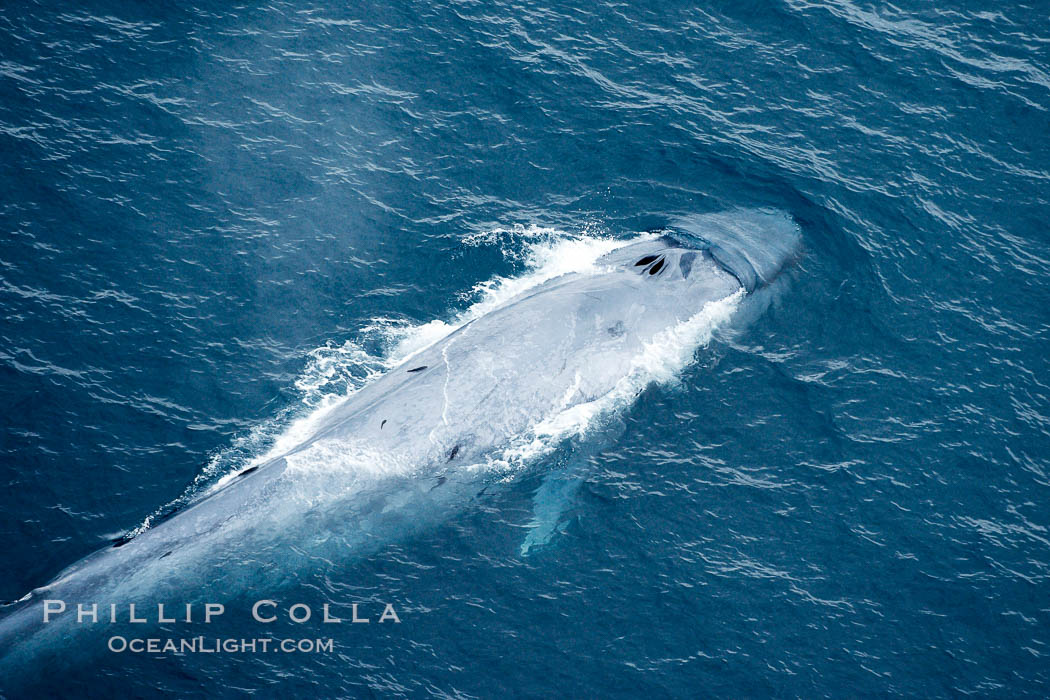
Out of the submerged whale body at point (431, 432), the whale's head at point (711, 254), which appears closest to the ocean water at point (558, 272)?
the submerged whale body at point (431, 432)

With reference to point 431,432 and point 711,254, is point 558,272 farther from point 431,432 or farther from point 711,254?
point 431,432

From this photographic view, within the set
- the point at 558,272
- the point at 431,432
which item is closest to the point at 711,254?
the point at 558,272

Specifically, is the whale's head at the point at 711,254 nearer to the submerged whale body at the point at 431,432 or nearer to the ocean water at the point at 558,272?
the submerged whale body at the point at 431,432

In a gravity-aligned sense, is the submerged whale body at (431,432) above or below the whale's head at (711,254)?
below

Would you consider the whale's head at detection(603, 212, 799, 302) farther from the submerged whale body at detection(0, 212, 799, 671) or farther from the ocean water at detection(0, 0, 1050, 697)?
the ocean water at detection(0, 0, 1050, 697)

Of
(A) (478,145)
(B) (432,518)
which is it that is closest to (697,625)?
(B) (432,518)

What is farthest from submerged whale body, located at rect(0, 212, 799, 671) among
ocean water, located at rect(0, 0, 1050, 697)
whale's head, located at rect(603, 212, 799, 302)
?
ocean water, located at rect(0, 0, 1050, 697)

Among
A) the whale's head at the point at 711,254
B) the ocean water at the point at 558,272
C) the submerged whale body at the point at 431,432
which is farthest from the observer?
the whale's head at the point at 711,254
